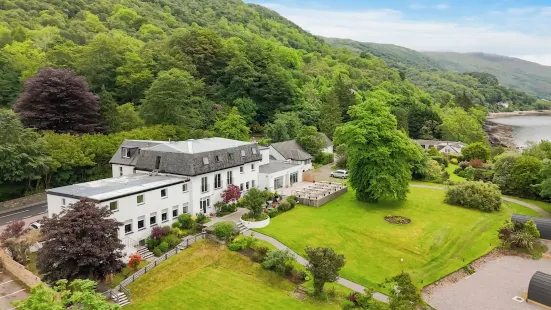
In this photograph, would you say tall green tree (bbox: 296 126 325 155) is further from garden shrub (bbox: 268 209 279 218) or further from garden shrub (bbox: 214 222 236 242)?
garden shrub (bbox: 214 222 236 242)

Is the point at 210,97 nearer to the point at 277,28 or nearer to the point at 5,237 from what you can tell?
the point at 5,237

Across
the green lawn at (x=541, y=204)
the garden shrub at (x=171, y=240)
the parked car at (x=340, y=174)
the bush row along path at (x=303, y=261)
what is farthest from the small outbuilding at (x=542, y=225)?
the garden shrub at (x=171, y=240)

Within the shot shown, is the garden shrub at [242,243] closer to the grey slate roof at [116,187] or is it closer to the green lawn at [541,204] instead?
the grey slate roof at [116,187]

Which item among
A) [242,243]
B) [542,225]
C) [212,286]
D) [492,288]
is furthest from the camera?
[542,225]

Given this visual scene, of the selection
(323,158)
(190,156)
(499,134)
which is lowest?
(499,134)

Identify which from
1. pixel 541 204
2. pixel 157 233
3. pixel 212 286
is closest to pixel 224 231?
pixel 157 233

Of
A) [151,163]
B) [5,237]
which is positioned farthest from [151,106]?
[5,237]

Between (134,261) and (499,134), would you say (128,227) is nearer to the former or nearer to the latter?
(134,261)
